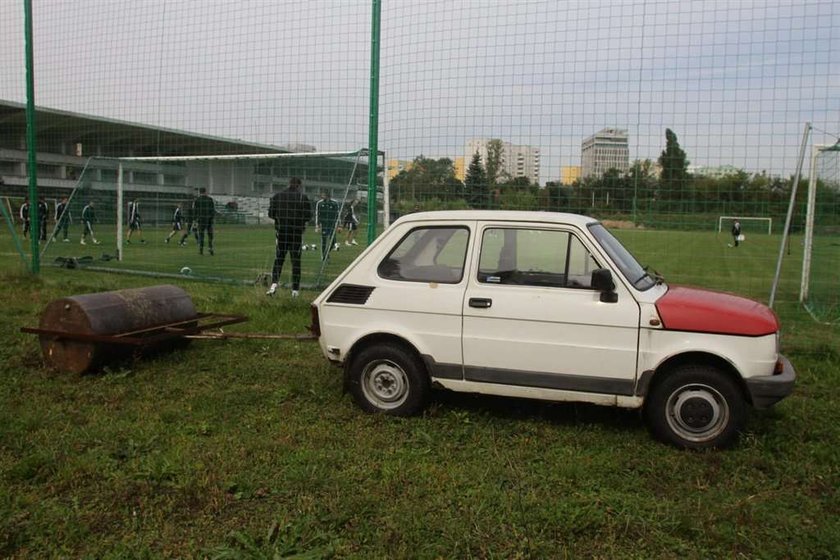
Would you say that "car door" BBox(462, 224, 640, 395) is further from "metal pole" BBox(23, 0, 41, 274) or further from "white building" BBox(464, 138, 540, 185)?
"metal pole" BBox(23, 0, 41, 274)

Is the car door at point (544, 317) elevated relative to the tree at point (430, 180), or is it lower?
lower

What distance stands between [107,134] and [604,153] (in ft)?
45.5

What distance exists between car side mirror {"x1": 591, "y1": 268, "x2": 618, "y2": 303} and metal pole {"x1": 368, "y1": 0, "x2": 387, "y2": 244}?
15.4 feet

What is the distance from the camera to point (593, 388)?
183 inches

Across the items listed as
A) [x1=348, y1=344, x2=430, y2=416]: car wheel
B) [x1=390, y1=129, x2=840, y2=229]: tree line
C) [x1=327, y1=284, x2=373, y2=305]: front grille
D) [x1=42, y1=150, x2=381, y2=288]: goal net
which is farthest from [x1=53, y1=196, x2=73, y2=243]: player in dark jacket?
[x1=348, y1=344, x2=430, y2=416]: car wheel

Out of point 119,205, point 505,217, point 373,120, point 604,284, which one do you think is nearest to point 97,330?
point 505,217

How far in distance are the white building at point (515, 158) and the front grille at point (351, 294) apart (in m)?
3.59

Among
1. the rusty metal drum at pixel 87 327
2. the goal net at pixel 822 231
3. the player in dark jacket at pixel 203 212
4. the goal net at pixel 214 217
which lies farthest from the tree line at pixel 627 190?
the player in dark jacket at pixel 203 212

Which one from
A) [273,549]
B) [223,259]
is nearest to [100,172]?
[223,259]

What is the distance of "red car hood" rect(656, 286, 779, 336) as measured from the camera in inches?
171

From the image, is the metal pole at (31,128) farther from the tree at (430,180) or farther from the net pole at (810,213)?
the net pole at (810,213)

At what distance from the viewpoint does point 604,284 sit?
14.8 feet

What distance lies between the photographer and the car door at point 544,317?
4.56 meters

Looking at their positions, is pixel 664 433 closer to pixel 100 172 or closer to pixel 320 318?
pixel 320 318
